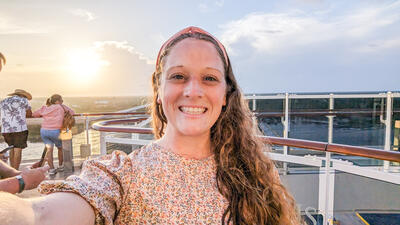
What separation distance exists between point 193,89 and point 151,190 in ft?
1.38

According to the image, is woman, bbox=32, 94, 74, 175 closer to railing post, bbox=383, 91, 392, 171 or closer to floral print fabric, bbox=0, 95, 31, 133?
floral print fabric, bbox=0, 95, 31, 133

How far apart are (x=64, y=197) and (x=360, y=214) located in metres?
2.64

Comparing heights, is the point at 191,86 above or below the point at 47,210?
above

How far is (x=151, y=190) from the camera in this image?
2.96 ft

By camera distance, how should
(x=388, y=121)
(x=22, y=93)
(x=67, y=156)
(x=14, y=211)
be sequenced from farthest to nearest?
1. (x=388, y=121)
2. (x=67, y=156)
3. (x=22, y=93)
4. (x=14, y=211)

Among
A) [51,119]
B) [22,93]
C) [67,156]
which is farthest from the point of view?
[67,156]

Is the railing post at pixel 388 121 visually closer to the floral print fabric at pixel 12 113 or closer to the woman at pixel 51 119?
the woman at pixel 51 119

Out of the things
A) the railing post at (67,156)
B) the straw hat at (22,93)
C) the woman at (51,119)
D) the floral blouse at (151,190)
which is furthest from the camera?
the railing post at (67,156)

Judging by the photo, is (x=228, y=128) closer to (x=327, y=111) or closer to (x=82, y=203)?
(x=82, y=203)

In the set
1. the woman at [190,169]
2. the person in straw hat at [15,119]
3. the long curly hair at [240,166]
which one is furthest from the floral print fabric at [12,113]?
the woman at [190,169]

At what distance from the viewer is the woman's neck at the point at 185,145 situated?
3.47 ft

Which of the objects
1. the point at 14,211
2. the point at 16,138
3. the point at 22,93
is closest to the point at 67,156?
the point at 16,138

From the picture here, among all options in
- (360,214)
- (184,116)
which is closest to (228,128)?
(184,116)

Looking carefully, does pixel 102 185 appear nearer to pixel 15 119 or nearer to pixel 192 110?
pixel 192 110
